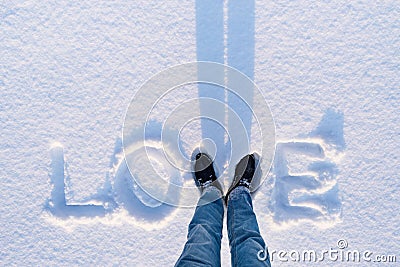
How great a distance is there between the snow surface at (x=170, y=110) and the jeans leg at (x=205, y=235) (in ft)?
0.54

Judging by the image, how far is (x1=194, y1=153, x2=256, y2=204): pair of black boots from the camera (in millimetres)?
1251

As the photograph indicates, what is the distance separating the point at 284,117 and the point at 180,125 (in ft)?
1.21

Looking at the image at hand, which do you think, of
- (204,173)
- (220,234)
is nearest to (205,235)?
(220,234)

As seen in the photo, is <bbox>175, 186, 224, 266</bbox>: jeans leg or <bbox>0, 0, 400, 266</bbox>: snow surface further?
<bbox>0, 0, 400, 266</bbox>: snow surface

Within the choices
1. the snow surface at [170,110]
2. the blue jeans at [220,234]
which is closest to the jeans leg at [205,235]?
the blue jeans at [220,234]

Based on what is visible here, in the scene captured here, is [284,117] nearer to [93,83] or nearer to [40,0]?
[93,83]

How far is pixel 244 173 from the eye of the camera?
49.3 inches

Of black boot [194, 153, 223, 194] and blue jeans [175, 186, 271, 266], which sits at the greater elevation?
black boot [194, 153, 223, 194]

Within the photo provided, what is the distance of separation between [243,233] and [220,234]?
3.1 inches

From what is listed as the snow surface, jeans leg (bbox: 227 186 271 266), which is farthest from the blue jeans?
the snow surface

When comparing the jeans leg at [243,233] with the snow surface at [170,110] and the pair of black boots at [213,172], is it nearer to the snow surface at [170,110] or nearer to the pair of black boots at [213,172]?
the pair of black boots at [213,172]

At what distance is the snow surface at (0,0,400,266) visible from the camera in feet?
4.20

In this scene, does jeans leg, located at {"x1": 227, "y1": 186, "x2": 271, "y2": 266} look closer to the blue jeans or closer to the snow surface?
the blue jeans

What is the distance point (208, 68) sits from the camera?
4.19ft
